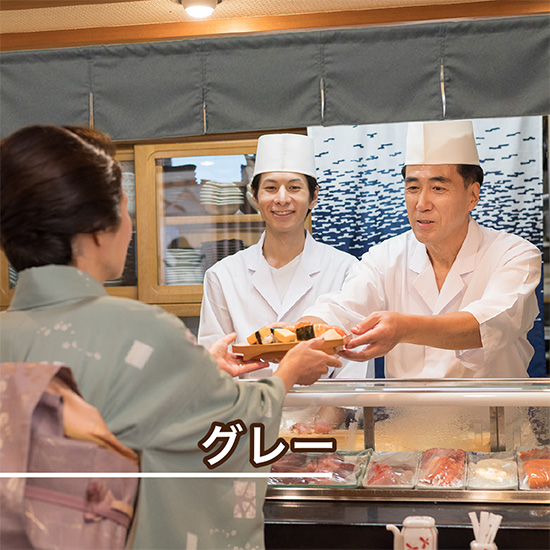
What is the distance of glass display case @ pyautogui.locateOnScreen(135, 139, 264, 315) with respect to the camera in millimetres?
3354

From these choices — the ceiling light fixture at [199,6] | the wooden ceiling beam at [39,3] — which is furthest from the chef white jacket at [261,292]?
the wooden ceiling beam at [39,3]

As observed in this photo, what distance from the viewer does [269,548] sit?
1799mm

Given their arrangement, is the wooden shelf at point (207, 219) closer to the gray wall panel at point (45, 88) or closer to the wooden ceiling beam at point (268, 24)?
the gray wall panel at point (45, 88)

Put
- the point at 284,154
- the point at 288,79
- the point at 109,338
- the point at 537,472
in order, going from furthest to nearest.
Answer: the point at 284,154 < the point at 288,79 < the point at 537,472 < the point at 109,338

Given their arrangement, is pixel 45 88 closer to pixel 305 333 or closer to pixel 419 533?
pixel 305 333

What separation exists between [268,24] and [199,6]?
368 millimetres

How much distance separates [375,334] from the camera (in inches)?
85.2

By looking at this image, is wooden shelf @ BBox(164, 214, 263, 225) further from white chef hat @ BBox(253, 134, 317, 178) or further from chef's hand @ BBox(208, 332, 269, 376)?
chef's hand @ BBox(208, 332, 269, 376)

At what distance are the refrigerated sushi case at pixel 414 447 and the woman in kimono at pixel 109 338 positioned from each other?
371mm

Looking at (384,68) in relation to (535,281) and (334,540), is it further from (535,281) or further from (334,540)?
(334,540)

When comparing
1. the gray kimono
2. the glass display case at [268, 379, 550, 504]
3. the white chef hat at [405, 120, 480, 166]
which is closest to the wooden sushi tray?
the glass display case at [268, 379, 550, 504]

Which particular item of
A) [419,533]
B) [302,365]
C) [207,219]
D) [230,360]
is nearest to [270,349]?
[230,360]

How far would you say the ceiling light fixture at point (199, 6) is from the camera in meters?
2.98

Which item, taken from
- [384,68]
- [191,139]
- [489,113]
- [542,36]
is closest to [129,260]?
[191,139]
